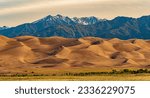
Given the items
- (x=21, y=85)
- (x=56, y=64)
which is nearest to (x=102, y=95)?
(x=21, y=85)

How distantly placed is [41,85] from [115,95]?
377 cm

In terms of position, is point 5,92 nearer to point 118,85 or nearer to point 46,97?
point 46,97

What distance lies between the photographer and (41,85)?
22438 millimetres

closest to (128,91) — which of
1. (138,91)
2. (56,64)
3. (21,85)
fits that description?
(138,91)

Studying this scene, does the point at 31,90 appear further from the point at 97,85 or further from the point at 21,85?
the point at 97,85

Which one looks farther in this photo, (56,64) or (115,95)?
(56,64)

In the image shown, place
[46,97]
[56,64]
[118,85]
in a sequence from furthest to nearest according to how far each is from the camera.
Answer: [56,64] → [118,85] → [46,97]

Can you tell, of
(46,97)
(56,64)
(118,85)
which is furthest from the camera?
(56,64)

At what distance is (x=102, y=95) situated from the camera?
68.4 feet

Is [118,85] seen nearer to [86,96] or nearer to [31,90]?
[86,96]

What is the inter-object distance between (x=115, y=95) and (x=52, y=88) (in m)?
→ 2.95

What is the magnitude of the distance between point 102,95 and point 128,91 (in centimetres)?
122

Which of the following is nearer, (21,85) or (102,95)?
(102,95)

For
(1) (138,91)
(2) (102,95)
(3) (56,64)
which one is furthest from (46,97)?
(3) (56,64)
